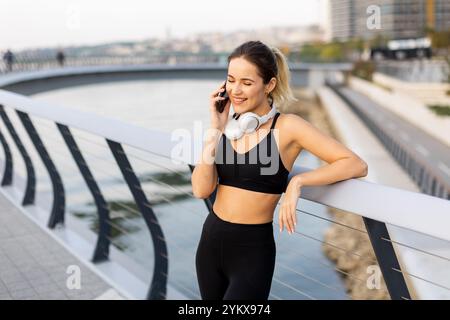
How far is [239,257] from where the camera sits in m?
2.38

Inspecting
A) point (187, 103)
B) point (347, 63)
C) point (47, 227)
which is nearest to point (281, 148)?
point (47, 227)

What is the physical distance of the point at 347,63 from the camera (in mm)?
84750

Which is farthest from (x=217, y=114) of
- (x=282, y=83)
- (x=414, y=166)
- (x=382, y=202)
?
(x=414, y=166)

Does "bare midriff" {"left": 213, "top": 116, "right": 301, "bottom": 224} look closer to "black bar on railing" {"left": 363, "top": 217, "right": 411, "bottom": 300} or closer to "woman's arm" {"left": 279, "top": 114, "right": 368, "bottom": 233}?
"woman's arm" {"left": 279, "top": 114, "right": 368, "bottom": 233}

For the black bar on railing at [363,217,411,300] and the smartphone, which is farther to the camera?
the smartphone

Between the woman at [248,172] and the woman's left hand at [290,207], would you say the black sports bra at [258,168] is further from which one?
the woman's left hand at [290,207]

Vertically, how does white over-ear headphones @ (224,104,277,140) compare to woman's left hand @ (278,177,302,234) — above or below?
above

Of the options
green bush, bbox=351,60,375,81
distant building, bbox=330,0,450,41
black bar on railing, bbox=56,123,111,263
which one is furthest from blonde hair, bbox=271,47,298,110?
distant building, bbox=330,0,450,41

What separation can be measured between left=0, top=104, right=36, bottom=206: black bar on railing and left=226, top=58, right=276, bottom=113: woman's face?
3.66 metres

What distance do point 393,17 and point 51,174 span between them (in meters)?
159

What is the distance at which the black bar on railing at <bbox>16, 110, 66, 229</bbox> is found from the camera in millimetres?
4883
